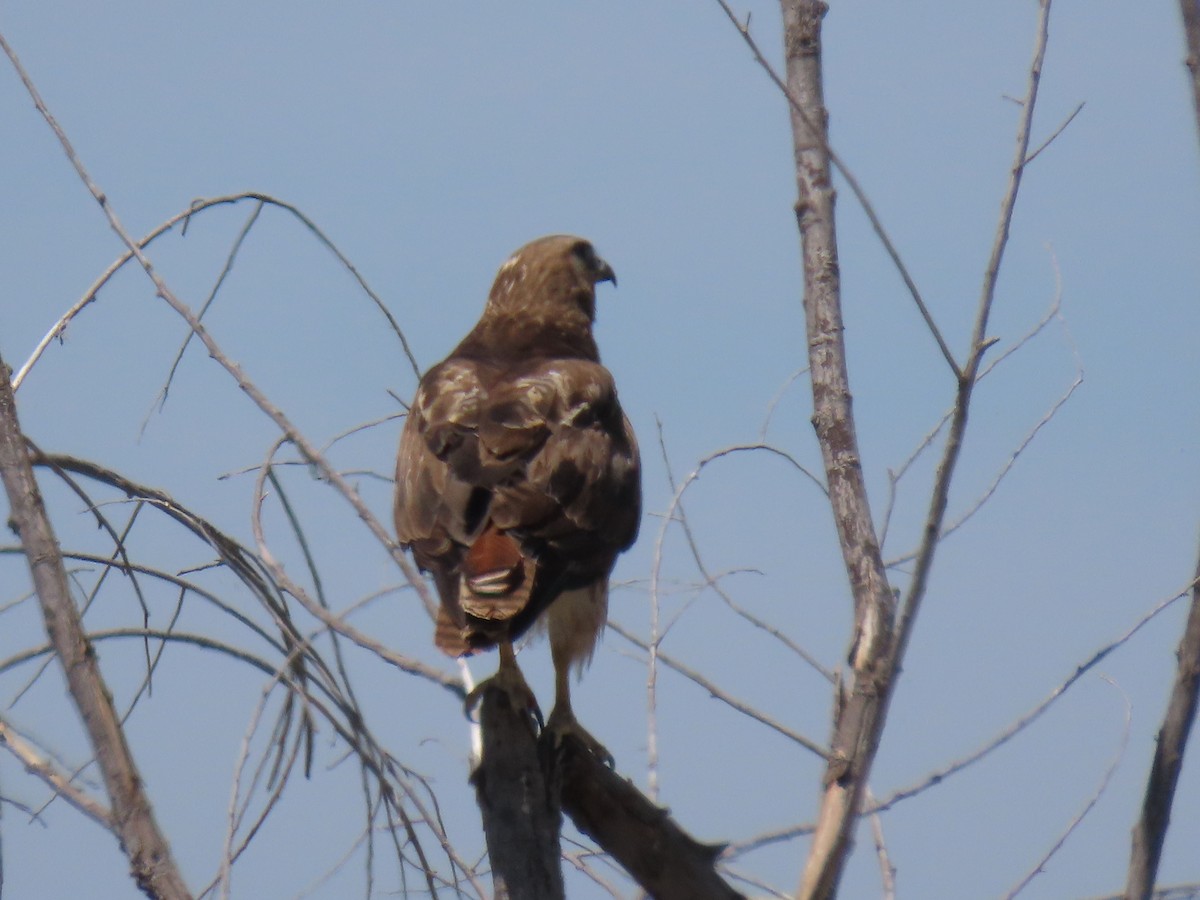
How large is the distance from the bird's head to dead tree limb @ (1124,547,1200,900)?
12.4 feet

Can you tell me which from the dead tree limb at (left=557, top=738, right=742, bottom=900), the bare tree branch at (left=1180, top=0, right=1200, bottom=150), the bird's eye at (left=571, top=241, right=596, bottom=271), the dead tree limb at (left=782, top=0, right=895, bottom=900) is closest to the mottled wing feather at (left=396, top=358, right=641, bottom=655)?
the dead tree limb at (left=557, top=738, right=742, bottom=900)

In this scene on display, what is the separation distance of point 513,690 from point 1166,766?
216 cm

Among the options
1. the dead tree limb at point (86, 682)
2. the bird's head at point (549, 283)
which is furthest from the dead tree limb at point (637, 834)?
the bird's head at point (549, 283)

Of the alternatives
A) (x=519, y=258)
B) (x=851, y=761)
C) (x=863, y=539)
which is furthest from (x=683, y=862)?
(x=519, y=258)

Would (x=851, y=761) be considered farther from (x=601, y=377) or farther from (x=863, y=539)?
(x=601, y=377)

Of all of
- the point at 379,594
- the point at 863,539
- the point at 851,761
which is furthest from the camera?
the point at 379,594

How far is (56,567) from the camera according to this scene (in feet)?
9.37

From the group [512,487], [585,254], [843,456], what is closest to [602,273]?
[585,254]

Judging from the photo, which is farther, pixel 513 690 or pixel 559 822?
pixel 513 690

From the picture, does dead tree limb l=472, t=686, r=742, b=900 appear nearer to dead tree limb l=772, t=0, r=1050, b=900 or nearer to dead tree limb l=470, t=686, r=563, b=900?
dead tree limb l=470, t=686, r=563, b=900

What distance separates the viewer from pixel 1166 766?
292 centimetres

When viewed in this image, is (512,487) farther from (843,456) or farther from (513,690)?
(843,456)

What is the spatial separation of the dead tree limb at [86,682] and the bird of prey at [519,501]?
127 cm

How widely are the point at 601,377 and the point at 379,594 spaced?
174 centimetres
